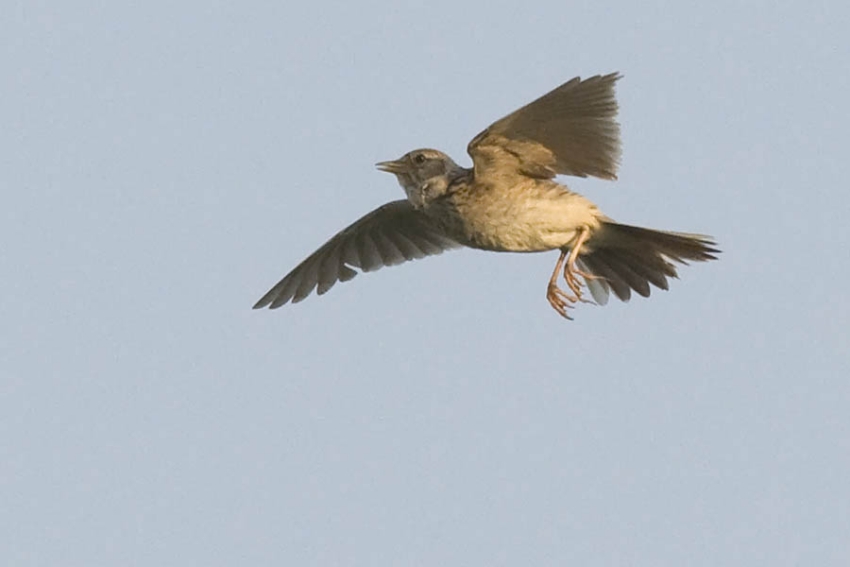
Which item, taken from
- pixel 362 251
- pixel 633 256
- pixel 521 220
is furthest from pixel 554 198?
pixel 362 251

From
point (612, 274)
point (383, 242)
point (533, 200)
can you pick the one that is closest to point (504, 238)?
point (533, 200)

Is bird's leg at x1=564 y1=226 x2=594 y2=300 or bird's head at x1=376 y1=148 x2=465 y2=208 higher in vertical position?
bird's head at x1=376 y1=148 x2=465 y2=208

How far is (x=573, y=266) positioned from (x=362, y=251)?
233 centimetres

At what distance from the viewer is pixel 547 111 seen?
10.6m

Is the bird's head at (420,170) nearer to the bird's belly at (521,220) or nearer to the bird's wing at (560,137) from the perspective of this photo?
the bird's belly at (521,220)

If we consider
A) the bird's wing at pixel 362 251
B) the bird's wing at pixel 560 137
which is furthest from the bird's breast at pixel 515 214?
the bird's wing at pixel 362 251

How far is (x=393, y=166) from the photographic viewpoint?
1186cm

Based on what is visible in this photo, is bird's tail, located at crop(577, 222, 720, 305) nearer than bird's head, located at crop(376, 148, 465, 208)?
Yes

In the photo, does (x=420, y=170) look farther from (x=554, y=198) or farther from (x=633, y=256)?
(x=633, y=256)

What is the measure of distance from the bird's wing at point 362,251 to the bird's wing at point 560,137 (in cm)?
189

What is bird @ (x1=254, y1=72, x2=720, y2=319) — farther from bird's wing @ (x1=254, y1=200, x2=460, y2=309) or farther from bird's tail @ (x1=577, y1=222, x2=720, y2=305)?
bird's wing @ (x1=254, y1=200, x2=460, y2=309)

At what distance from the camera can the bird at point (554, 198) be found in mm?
10719

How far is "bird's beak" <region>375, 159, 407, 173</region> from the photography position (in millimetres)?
11820

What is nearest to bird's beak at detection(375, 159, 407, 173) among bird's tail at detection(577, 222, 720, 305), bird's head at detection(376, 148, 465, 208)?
bird's head at detection(376, 148, 465, 208)
